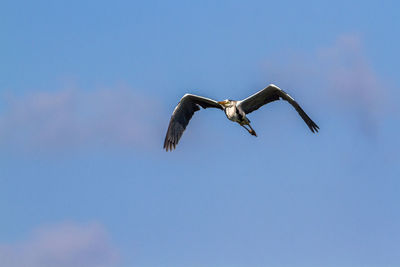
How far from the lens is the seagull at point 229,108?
29.5 m

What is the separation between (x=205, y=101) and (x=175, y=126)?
1.67 m

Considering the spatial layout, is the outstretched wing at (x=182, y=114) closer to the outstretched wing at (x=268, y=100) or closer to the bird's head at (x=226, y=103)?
the bird's head at (x=226, y=103)

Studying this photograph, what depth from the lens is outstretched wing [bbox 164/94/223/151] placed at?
31781 mm

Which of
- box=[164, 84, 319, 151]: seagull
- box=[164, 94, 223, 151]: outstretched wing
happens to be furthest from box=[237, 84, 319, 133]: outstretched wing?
box=[164, 94, 223, 151]: outstretched wing

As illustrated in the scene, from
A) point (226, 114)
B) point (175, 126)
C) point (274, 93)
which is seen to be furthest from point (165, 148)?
point (274, 93)

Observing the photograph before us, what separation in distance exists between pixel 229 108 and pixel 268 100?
163 centimetres

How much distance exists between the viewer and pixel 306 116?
95.6 feet

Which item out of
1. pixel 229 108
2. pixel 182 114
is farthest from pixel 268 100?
pixel 182 114

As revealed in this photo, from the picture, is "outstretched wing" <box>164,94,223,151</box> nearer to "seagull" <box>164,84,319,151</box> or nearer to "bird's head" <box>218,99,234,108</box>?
"seagull" <box>164,84,319,151</box>

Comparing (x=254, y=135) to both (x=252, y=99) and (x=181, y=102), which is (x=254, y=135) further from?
(x=181, y=102)

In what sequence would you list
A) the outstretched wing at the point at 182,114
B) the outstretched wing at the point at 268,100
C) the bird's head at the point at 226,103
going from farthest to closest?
the outstretched wing at the point at 182,114
the bird's head at the point at 226,103
the outstretched wing at the point at 268,100

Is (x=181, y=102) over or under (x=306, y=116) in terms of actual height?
over

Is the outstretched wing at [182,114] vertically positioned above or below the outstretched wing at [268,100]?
above

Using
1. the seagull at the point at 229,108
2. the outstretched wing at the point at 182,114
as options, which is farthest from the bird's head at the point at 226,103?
the outstretched wing at the point at 182,114
